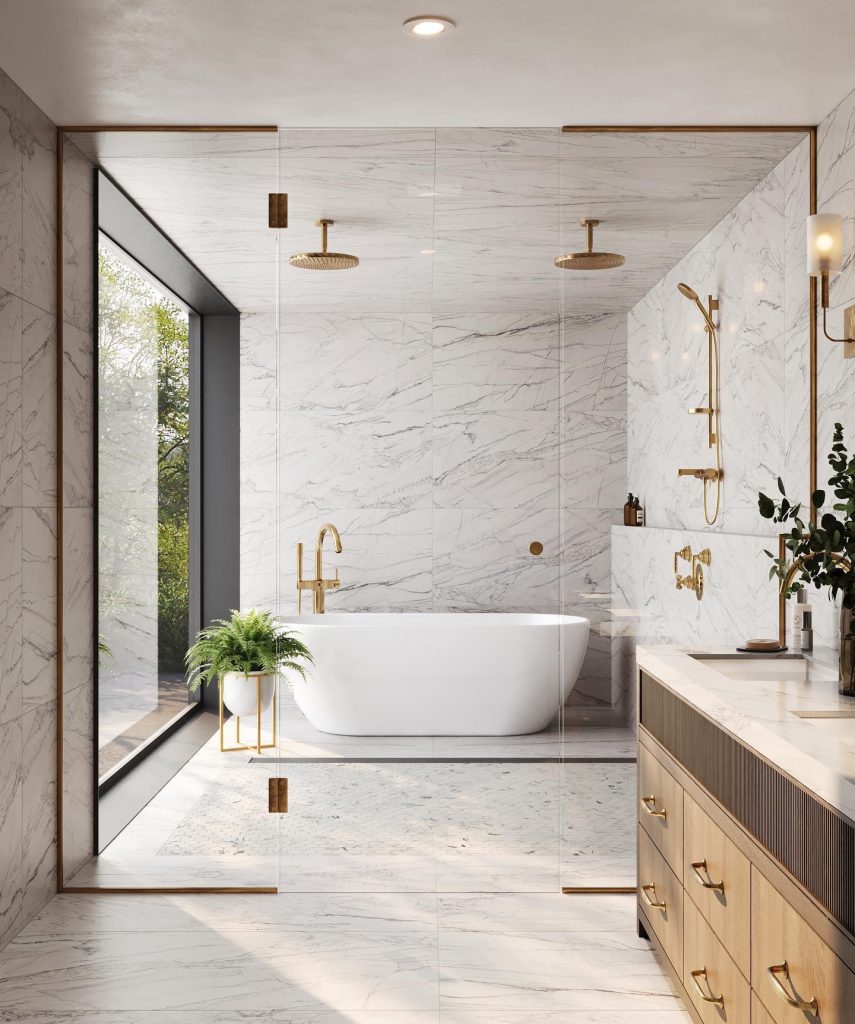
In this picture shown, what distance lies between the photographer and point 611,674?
11.3 feet

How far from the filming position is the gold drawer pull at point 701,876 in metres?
2.19

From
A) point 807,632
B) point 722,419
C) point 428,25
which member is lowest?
point 807,632

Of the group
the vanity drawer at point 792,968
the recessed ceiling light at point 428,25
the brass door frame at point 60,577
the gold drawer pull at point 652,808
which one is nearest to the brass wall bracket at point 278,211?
the brass door frame at point 60,577

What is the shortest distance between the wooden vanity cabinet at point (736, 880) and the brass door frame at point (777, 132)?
1.37 feet

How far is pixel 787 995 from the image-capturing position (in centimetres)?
174

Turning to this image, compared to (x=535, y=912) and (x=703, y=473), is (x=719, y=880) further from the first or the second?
(x=703, y=473)

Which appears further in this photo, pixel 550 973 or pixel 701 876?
pixel 550 973

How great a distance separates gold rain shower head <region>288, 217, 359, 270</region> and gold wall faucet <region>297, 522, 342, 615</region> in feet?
2.95

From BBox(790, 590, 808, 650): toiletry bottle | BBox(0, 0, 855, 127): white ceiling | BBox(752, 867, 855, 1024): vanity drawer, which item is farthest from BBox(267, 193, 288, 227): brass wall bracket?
BBox(752, 867, 855, 1024): vanity drawer

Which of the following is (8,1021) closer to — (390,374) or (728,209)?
(390,374)

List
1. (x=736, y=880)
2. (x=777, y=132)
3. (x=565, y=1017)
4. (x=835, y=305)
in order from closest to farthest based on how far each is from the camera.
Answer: (x=736, y=880) < (x=565, y=1017) < (x=835, y=305) < (x=777, y=132)

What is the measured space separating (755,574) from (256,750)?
187 cm

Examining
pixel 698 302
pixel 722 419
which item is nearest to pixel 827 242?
pixel 698 302

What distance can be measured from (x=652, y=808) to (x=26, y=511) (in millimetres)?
2190
